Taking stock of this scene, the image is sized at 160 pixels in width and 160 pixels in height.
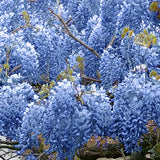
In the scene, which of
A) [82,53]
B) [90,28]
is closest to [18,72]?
[82,53]

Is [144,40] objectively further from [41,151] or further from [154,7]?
[41,151]

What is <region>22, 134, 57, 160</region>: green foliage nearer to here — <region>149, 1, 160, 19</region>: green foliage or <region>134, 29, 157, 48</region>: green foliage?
<region>134, 29, 157, 48</region>: green foliage

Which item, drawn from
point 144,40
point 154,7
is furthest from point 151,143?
point 154,7

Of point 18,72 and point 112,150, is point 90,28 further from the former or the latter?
point 112,150

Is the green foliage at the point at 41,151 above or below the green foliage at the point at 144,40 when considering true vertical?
below

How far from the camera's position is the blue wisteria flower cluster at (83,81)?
3.68 feet

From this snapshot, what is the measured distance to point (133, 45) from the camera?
1265 millimetres

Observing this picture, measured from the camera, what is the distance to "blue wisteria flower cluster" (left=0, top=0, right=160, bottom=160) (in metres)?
1.12

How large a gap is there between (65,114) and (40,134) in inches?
4.3

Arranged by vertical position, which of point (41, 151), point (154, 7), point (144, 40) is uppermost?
point (154, 7)

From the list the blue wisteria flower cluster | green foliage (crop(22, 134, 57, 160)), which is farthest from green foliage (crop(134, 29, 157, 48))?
green foliage (crop(22, 134, 57, 160))

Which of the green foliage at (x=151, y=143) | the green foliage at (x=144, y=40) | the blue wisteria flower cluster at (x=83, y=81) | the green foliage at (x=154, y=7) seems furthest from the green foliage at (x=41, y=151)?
the green foliage at (x=154, y=7)

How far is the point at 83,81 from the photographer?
4.81ft

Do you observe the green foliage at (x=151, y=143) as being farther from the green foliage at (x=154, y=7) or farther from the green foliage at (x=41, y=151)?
the green foliage at (x=154, y=7)
